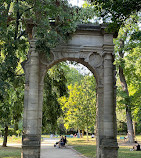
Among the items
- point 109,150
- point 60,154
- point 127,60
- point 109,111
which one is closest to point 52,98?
point 60,154

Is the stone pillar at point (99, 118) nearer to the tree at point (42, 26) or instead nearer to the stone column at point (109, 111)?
the stone column at point (109, 111)

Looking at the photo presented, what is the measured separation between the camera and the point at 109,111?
33.7 feet

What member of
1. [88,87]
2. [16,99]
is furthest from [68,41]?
[88,87]

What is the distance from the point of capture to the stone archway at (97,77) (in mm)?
9852

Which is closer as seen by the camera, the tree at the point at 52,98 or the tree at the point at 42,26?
the tree at the point at 42,26

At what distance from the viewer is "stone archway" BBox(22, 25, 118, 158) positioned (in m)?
9.85

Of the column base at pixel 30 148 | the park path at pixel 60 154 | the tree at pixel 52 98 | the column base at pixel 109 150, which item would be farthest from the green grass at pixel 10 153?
the column base at pixel 109 150

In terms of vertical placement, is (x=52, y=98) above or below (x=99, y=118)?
above

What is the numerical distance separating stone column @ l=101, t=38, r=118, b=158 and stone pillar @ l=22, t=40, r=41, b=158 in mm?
2926

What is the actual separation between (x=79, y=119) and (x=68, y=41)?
1756 centimetres

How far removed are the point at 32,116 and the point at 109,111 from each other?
3453 mm

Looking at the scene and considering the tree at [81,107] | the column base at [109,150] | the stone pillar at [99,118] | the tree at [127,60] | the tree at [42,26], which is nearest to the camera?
the tree at [42,26]

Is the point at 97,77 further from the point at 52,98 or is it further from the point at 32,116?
the point at 52,98

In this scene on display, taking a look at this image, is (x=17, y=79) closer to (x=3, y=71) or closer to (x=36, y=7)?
(x=3, y=71)
